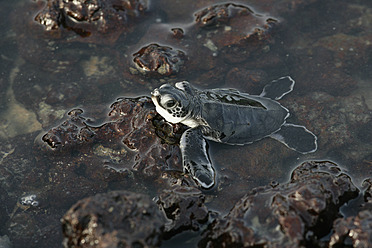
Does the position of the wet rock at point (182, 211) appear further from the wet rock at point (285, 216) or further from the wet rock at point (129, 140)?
the wet rock at point (129, 140)

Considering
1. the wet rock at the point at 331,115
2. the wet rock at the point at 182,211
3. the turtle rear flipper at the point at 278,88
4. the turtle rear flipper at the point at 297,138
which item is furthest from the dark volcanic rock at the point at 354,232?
the turtle rear flipper at the point at 278,88

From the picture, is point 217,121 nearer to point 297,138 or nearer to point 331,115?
point 297,138

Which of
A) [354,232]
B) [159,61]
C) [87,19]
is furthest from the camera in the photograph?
[87,19]

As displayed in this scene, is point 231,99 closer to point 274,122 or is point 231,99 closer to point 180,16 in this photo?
point 274,122

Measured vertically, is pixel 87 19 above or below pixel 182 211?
above

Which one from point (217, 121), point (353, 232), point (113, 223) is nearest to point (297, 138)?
point (217, 121)

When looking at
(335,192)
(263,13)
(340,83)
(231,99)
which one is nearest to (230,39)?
(263,13)
